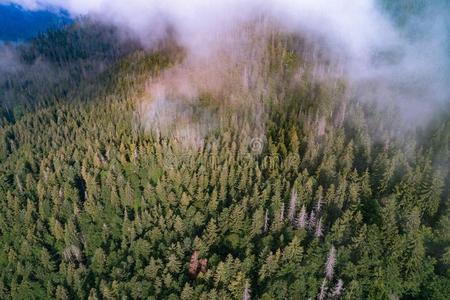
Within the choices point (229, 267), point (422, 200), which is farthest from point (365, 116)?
point (229, 267)

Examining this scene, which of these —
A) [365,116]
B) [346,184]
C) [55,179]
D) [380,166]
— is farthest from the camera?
[365,116]

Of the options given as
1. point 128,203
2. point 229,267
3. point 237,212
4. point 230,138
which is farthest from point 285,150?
point 229,267

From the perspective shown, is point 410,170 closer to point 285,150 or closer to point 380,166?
point 380,166

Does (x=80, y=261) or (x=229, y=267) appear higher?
(x=229, y=267)

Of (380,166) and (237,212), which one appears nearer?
(237,212)

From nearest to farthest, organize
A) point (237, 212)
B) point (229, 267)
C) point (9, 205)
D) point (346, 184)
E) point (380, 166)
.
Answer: point (229, 267)
point (237, 212)
point (346, 184)
point (380, 166)
point (9, 205)

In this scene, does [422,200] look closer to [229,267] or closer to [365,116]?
[229,267]

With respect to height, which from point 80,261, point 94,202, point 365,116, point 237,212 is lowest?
point 80,261
